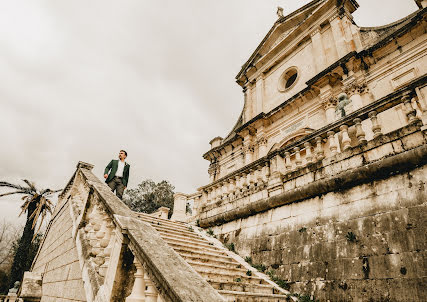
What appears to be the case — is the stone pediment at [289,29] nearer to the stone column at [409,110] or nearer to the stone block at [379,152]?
the stone column at [409,110]

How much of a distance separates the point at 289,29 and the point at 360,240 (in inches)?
523

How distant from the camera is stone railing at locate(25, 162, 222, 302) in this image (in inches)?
76.5

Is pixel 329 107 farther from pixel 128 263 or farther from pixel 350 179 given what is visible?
pixel 128 263

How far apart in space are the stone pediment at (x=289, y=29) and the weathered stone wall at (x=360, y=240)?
10462 mm

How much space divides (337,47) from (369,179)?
28.1 ft

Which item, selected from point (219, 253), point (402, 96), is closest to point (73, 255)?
point (219, 253)

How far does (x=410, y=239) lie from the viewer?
137 inches

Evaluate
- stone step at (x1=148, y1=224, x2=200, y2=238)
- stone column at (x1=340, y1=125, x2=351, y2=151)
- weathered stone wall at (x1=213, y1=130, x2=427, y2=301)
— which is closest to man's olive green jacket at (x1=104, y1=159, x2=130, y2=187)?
stone step at (x1=148, y1=224, x2=200, y2=238)

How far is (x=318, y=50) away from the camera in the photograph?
11789 millimetres

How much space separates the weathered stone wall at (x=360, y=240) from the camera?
341 centimetres

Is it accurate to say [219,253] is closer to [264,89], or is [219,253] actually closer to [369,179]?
[369,179]

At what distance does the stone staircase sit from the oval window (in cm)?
979

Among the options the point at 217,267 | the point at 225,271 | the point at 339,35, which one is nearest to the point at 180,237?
the point at 217,267

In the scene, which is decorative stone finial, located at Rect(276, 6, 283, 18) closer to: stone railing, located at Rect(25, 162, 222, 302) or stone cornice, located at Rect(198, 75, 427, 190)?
stone cornice, located at Rect(198, 75, 427, 190)
